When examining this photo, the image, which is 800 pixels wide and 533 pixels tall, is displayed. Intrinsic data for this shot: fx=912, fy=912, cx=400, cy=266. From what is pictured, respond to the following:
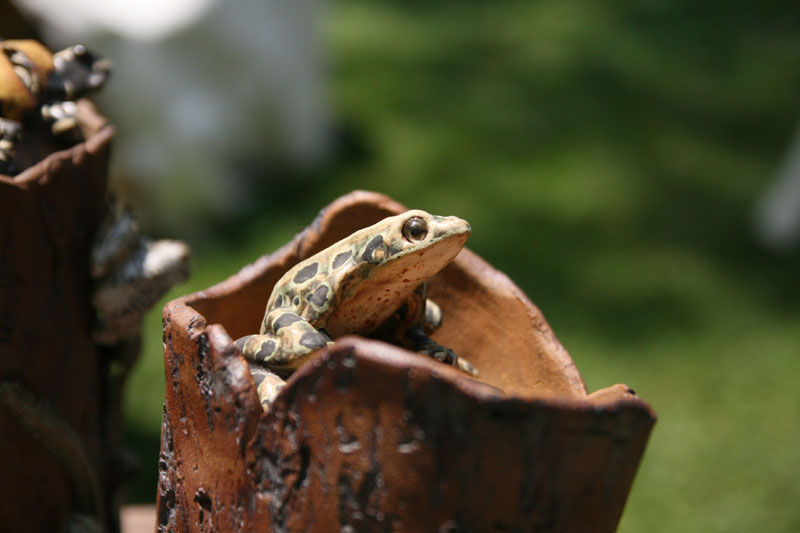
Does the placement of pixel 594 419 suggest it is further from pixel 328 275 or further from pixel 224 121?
pixel 224 121

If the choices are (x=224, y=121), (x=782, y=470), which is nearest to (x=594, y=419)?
(x=782, y=470)

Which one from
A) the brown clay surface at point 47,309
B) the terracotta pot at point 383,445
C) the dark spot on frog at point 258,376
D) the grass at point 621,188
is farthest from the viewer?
the grass at point 621,188

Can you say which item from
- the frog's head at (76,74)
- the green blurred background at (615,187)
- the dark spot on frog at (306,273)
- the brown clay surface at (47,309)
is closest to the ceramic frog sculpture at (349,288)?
the dark spot on frog at (306,273)

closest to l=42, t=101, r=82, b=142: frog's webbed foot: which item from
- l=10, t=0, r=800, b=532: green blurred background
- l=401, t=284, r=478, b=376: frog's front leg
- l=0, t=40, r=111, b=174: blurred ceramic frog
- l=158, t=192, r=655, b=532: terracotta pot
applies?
l=0, t=40, r=111, b=174: blurred ceramic frog

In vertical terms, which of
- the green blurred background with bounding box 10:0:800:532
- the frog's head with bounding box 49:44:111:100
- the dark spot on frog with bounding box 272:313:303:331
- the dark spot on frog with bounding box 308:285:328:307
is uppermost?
the frog's head with bounding box 49:44:111:100

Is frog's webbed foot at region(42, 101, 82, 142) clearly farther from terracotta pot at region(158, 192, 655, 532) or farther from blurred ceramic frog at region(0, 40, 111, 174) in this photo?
terracotta pot at region(158, 192, 655, 532)

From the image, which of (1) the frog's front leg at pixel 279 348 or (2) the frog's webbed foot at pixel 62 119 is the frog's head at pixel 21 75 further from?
(1) the frog's front leg at pixel 279 348
